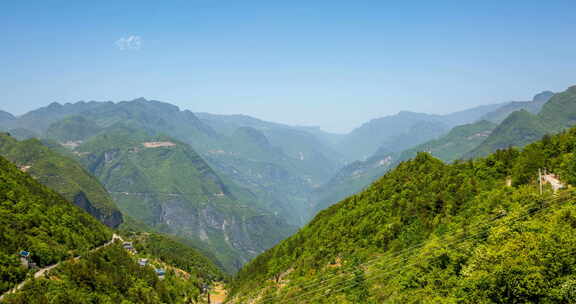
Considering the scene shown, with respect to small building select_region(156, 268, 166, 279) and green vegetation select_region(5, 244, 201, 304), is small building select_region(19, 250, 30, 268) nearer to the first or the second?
green vegetation select_region(5, 244, 201, 304)

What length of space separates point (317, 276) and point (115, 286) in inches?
2177

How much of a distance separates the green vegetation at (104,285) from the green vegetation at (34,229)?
24.8 ft

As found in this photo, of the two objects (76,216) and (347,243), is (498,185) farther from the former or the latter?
(76,216)

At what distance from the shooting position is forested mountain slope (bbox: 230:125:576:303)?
42.9 metres

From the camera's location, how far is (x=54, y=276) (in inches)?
3676

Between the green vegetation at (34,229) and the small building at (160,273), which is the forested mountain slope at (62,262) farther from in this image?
the small building at (160,273)

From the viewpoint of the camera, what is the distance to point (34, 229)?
117m

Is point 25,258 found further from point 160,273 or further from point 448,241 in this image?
point 448,241

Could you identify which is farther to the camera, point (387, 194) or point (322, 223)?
point (322, 223)

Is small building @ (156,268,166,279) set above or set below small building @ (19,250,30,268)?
below

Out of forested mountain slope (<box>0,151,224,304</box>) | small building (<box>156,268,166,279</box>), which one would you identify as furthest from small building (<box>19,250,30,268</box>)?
small building (<box>156,268,166,279</box>)

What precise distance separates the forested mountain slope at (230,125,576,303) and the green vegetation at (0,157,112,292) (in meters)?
57.8

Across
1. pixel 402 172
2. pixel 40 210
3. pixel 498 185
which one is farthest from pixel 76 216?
pixel 498 185

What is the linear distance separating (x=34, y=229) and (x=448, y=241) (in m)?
118
